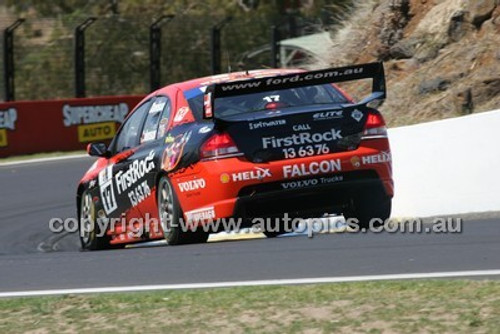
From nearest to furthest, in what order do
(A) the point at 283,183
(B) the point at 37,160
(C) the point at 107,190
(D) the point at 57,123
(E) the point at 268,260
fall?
(E) the point at 268,260 < (A) the point at 283,183 < (C) the point at 107,190 < (B) the point at 37,160 < (D) the point at 57,123

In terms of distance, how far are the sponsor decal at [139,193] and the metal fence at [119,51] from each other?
53.8ft

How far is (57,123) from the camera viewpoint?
24953 millimetres

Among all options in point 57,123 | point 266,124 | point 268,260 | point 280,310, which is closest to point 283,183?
point 266,124

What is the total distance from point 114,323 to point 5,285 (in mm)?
1822

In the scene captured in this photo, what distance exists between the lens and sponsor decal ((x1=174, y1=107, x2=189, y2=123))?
34.9 feet

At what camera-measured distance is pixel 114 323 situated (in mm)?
7109

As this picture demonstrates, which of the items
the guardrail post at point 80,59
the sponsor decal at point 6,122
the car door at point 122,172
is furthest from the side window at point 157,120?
the guardrail post at point 80,59

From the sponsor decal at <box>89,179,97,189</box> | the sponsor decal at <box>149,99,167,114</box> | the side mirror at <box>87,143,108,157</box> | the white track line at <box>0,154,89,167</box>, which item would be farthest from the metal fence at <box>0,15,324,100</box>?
the sponsor decal at <box>149,99,167,114</box>

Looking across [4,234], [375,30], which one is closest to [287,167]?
[4,234]

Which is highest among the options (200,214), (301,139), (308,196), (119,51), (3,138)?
(119,51)

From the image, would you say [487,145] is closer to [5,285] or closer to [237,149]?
[237,149]

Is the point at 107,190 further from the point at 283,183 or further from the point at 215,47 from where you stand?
the point at 215,47

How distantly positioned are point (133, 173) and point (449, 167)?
3111 mm

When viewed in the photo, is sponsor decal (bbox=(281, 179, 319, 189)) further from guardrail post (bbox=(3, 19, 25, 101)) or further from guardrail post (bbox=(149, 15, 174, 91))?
guardrail post (bbox=(149, 15, 174, 91))
